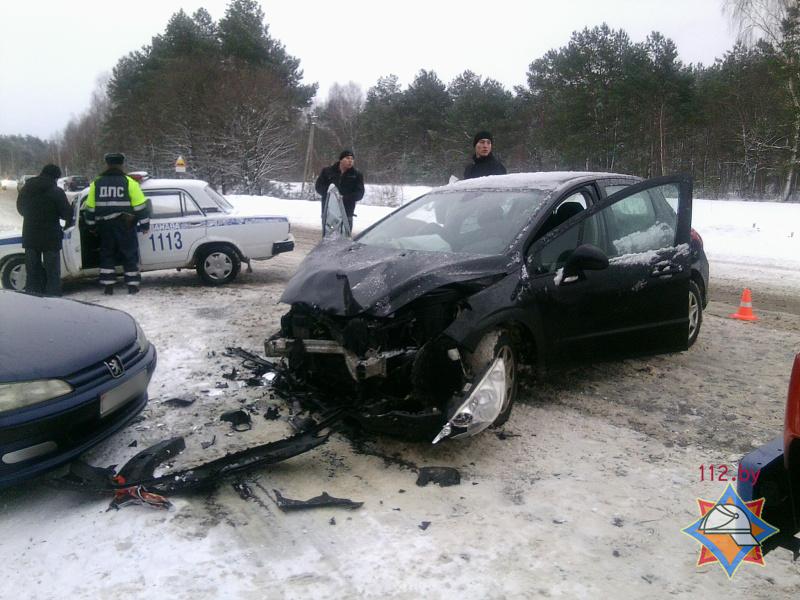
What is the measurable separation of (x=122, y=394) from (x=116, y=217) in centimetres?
502

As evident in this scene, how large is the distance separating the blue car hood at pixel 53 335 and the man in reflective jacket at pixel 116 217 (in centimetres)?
383

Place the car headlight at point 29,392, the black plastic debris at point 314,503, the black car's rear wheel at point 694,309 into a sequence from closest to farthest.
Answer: the car headlight at point 29,392, the black plastic debris at point 314,503, the black car's rear wheel at point 694,309

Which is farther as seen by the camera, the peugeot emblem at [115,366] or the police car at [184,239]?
the police car at [184,239]

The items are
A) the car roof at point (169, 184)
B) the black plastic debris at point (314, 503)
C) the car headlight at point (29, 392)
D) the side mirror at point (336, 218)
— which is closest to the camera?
the car headlight at point (29, 392)

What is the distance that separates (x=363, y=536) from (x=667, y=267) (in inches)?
123

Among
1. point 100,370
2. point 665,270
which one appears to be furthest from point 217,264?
point 665,270

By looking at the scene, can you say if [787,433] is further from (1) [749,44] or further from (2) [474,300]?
(1) [749,44]

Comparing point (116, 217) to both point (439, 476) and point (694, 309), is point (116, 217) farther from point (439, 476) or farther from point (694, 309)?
point (694, 309)

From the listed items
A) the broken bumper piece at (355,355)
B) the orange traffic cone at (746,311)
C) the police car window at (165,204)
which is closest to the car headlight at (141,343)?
the broken bumper piece at (355,355)

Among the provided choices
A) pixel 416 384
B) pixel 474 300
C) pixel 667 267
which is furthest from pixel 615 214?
pixel 416 384

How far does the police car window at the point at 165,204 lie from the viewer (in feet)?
27.6

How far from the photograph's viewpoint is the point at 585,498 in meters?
3.12

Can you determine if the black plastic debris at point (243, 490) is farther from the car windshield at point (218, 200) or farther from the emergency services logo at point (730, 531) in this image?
the car windshield at point (218, 200)

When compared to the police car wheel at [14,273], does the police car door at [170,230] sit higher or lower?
higher
